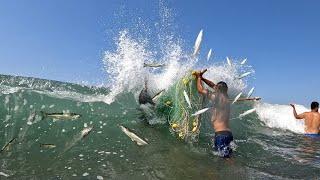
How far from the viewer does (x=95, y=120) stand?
37.9 ft

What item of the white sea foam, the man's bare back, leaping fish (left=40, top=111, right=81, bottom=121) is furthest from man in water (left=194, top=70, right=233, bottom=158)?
the white sea foam

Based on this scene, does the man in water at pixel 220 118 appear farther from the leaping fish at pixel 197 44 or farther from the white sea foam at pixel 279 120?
the white sea foam at pixel 279 120

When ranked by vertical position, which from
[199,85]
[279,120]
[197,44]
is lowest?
[279,120]

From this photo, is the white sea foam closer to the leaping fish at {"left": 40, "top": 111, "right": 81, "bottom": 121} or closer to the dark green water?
the dark green water

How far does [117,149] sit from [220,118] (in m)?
2.42

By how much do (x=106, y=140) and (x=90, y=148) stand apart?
724 millimetres

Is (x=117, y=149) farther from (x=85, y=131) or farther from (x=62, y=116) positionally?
(x=62, y=116)

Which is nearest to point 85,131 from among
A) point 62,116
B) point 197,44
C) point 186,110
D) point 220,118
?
point 62,116

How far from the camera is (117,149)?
9312mm

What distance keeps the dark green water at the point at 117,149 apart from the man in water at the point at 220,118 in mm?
311

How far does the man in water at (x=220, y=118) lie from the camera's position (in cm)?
936

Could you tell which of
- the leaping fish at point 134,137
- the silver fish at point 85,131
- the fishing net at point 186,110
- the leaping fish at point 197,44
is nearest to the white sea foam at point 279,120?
the fishing net at point 186,110

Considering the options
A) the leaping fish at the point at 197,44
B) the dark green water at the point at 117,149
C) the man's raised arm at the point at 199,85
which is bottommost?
the dark green water at the point at 117,149

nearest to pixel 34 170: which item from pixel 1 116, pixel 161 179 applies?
pixel 161 179
